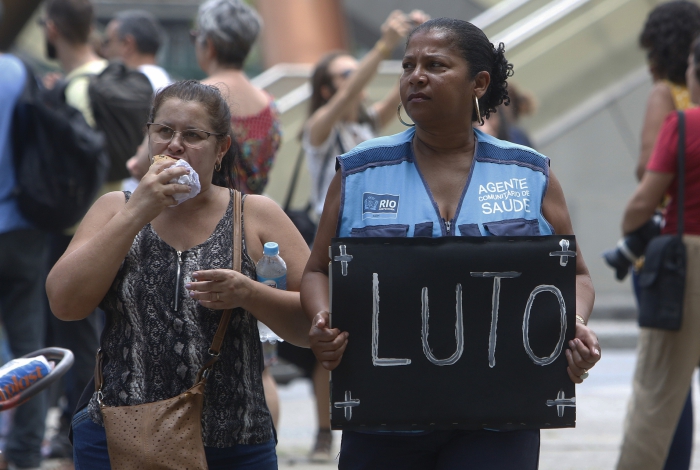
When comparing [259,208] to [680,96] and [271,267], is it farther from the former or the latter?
[680,96]

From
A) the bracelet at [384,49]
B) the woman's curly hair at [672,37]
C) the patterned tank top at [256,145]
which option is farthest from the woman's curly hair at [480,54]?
the bracelet at [384,49]

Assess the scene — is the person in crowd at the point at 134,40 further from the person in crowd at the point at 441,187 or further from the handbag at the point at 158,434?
the handbag at the point at 158,434

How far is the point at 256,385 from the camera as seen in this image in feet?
9.98

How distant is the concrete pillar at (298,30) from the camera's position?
679 inches

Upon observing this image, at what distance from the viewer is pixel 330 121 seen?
19.0 ft

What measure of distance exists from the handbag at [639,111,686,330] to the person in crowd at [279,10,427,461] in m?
1.58

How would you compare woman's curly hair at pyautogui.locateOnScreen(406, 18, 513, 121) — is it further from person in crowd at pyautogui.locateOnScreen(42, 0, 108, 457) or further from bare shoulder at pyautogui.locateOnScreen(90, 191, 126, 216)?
person in crowd at pyautogui.locateOnScreen(42, 0, 108, 457)

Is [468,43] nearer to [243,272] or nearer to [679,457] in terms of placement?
[243,272]

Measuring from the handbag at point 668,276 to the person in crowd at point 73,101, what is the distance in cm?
284

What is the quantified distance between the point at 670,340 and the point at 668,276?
11.4 inches

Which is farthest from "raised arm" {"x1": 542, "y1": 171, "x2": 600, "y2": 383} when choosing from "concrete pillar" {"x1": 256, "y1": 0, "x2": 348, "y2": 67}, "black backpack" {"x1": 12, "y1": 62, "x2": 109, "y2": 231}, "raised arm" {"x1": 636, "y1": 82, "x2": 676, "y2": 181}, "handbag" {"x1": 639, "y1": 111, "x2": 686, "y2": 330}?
"concrete pillar" {"x1": 256, "y1": 0, "x2": 348, "y2": 67}

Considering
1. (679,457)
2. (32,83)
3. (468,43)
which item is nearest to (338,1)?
(32,83)

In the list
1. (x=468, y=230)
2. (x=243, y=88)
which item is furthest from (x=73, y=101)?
(x=468, y=230)

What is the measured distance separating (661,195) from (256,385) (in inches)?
97.2
